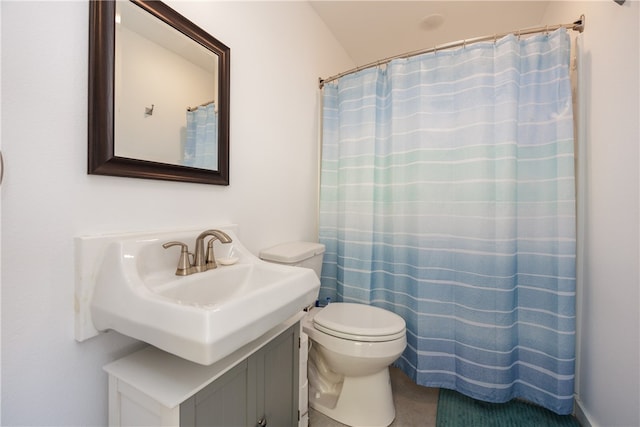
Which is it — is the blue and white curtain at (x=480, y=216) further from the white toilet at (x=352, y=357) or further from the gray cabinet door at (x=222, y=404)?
the gray cabinet door at (x=222, y=404)

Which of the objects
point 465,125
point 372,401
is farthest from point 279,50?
point 372,401

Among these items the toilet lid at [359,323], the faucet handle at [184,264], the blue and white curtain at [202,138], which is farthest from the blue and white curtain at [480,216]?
the faucet handle at [184,264]

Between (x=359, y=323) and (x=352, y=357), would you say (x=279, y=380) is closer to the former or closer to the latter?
(x=352, y=357)

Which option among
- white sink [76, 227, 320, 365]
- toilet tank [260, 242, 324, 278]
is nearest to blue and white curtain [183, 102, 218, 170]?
white sink [76, 227, 320, 365]

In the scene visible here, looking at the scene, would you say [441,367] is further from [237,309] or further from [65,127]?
[65,127]

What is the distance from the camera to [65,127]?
0.71 m

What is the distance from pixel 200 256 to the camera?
3.06ft

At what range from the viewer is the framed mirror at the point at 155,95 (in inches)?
30.0

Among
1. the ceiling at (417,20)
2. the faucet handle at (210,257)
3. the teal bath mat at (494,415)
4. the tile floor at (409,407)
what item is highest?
the ceiling at (417,20)

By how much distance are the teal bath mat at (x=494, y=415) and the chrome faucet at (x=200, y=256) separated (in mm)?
1340

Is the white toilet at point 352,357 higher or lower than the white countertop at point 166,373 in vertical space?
lower

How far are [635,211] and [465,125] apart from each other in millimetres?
748

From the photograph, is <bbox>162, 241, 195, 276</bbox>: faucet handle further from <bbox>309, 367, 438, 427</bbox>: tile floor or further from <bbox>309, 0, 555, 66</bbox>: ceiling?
<bbox>309, 0, 555, 66</bbox>: ceiling

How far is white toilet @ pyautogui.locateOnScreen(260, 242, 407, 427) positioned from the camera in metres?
1.20
